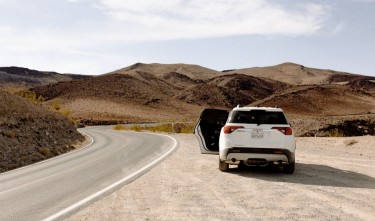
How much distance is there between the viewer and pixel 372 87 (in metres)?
176

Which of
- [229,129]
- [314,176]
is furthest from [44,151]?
[314,176]

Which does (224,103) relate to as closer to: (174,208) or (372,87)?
(372,87)

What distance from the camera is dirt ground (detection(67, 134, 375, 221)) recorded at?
7.46m

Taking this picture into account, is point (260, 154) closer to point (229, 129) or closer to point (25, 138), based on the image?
point (229, 129)

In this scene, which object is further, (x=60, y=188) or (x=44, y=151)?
(x=44, y=151)

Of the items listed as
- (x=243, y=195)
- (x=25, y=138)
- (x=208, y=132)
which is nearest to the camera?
(x=243, y=195)

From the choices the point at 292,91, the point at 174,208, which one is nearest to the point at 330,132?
the point at 174,208

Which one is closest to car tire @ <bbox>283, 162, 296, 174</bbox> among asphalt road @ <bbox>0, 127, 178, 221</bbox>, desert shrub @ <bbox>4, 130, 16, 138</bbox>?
asphalt road @ <bbox>0, 127, 178, 221</bbox>

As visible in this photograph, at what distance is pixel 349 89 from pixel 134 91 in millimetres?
62405

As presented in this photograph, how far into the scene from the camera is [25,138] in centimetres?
2819

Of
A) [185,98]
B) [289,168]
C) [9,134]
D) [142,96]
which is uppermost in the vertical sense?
[142,96]

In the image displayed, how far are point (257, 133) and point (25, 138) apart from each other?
1994cm

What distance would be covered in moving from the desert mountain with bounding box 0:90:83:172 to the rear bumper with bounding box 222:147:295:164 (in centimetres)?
1181

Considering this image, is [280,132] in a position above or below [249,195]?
above
